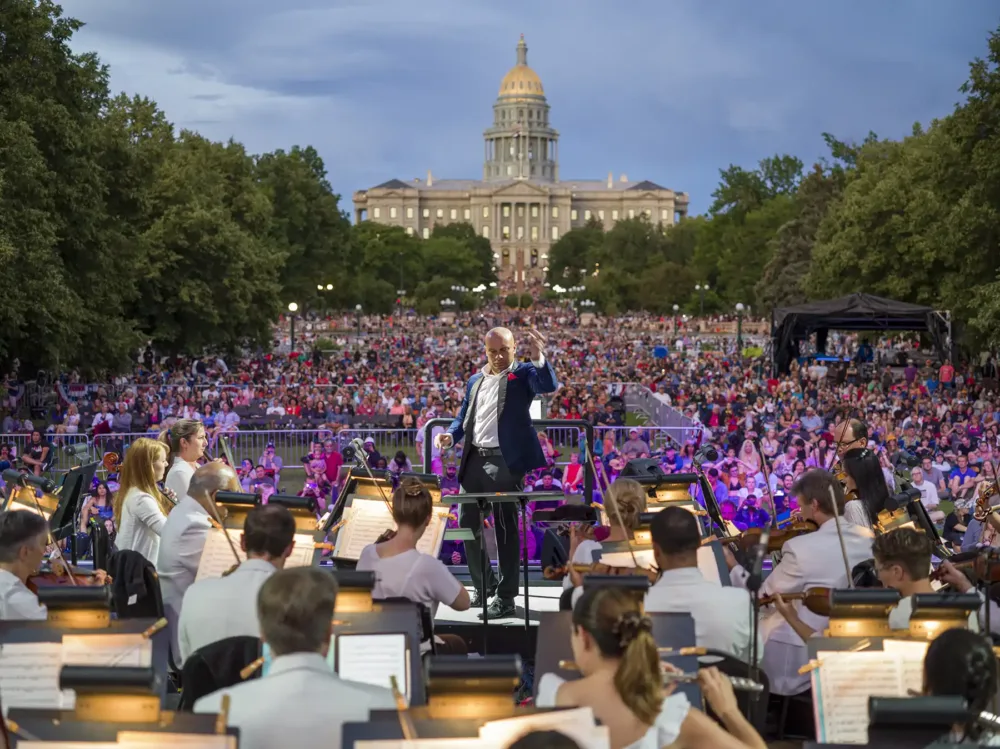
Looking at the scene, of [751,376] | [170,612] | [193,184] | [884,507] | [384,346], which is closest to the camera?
[170,612]

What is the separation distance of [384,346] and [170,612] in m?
52.9

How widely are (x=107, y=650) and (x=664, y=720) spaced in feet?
6.97

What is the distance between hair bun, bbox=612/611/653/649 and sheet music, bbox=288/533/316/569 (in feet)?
10.2

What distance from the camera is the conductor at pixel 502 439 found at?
9.41m

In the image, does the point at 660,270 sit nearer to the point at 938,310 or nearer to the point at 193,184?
the point at 193,184

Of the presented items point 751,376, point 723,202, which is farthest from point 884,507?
point 723,202

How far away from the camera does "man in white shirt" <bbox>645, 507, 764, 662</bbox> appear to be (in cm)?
589

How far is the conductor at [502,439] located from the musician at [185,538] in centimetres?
214

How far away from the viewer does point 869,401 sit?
93.6ft

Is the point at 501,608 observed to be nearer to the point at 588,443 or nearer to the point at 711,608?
the point at 588,443

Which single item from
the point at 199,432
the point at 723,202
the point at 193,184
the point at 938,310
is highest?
the point at 723,202

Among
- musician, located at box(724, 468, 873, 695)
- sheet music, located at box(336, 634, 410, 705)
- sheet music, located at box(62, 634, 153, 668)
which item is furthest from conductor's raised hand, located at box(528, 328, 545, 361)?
sheet music, located at box(62, 634, 153, 668)

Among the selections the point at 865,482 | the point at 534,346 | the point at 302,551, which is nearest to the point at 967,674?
the point at 302,551

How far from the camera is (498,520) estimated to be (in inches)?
368
